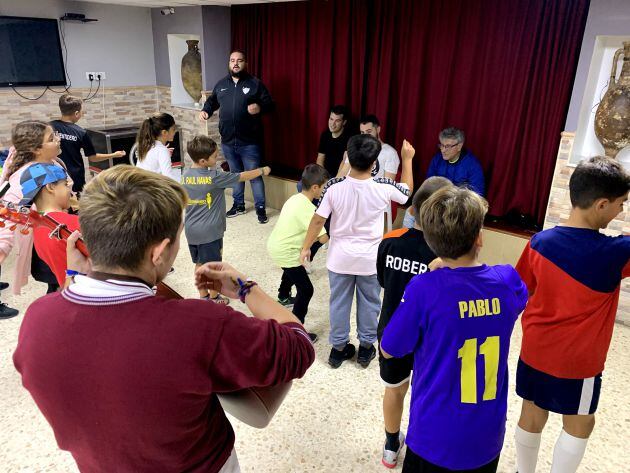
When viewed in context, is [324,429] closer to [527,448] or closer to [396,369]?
[396,369]

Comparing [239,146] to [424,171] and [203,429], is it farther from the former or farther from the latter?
[203,429]

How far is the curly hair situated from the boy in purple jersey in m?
2.16

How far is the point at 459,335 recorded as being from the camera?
120 centimetres

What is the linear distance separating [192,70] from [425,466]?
5.23 metres

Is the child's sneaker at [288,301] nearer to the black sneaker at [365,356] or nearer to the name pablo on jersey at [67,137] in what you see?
the black sneaker at [365,356]

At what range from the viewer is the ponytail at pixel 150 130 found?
10.2 feet

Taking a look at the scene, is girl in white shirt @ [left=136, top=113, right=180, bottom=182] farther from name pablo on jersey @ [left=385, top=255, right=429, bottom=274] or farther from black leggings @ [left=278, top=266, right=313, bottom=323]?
name pablo on jersey @ [left=385, top=255, right=429, bottom=274]

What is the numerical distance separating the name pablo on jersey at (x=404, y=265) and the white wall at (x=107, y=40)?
5.15 m

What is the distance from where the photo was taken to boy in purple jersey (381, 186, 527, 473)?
1.20m

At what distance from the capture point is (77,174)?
3.75m

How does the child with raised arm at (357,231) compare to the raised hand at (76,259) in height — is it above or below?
below

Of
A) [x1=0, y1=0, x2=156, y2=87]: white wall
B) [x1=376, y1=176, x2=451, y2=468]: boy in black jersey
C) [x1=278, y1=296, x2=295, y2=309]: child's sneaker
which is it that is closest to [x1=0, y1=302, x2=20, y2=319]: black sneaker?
[x1=278, y1=296, x2=295, y2=309]: child's sneaker

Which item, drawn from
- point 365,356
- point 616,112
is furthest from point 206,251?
point 616,112

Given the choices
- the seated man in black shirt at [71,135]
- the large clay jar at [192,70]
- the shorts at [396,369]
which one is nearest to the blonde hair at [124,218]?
the shorts at [396,369]
